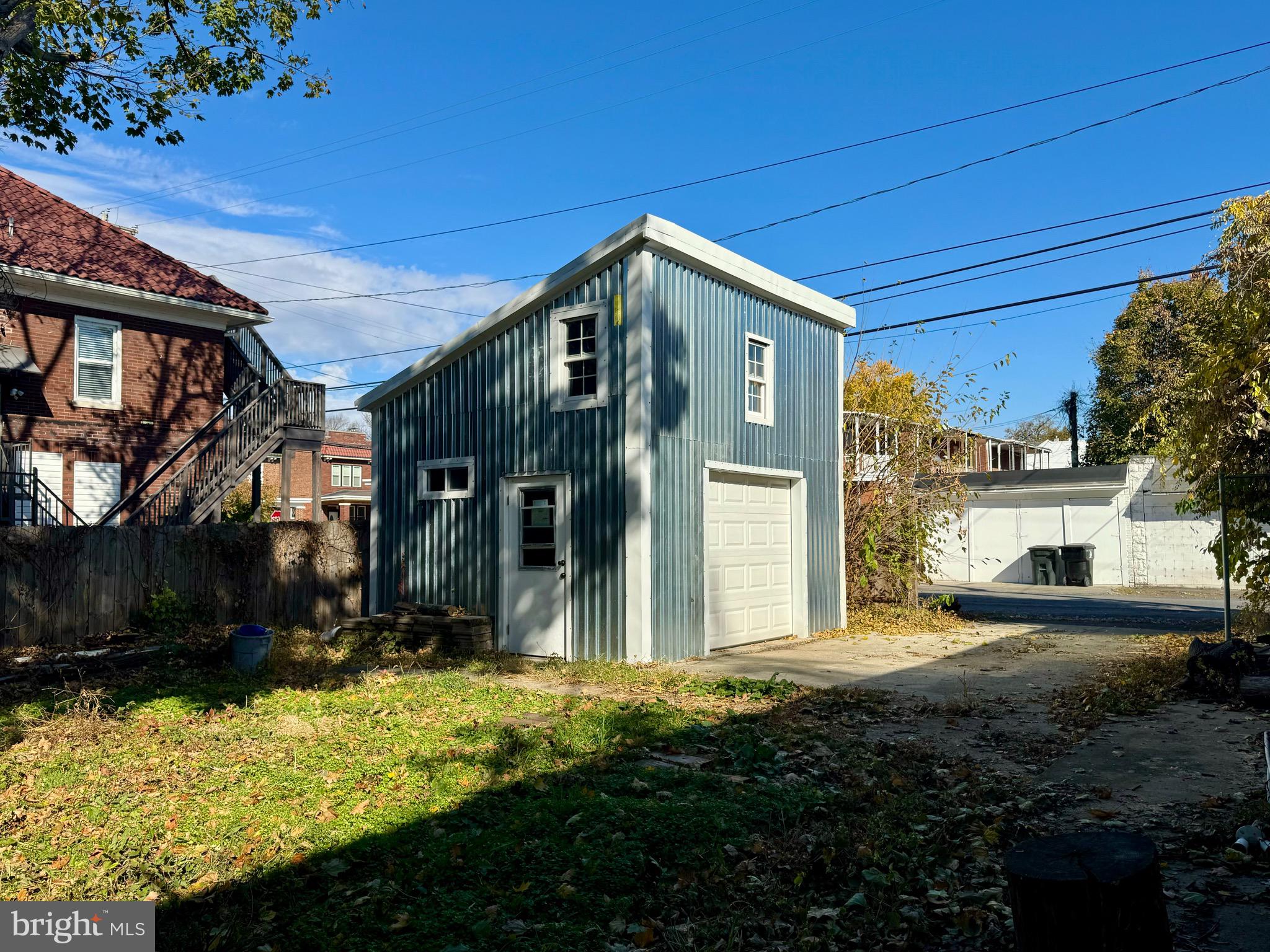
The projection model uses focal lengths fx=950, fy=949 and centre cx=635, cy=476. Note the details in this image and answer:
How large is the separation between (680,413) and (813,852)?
7879 millimetres

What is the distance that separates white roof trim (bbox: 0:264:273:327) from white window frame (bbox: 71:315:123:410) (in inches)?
11.2

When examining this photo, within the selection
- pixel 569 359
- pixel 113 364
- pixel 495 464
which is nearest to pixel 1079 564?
pixel 569 359

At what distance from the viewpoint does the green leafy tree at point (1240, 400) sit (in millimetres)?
9422

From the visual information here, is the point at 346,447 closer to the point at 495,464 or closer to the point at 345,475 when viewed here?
the point at 345,475

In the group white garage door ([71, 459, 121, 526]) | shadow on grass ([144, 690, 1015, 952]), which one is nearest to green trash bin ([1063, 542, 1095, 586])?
shadow on grass ([144, 690, 1015, 952])

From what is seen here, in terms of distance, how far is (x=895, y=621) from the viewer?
1630cm

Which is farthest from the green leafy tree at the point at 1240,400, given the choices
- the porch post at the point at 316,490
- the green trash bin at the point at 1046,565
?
the green trash bin at the point at 1046,565

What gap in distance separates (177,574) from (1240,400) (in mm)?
13777

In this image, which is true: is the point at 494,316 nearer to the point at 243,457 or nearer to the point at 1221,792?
the point at 243,457

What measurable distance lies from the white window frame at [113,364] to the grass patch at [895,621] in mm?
14313

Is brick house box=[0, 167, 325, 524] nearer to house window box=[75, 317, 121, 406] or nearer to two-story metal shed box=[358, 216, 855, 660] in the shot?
house window box=[75, 317, 121, 406]

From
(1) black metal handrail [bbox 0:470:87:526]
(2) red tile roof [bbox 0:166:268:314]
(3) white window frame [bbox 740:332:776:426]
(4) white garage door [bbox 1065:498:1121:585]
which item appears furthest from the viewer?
(4) white garage door [bbox 1065:498:1121:585]

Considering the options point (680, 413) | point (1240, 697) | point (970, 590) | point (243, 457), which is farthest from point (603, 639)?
point (970, 590)

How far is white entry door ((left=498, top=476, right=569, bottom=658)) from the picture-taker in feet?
40.4
